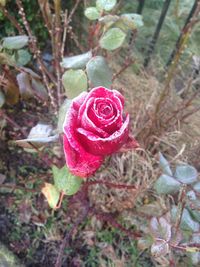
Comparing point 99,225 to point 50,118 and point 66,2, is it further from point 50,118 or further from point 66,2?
point 66,2

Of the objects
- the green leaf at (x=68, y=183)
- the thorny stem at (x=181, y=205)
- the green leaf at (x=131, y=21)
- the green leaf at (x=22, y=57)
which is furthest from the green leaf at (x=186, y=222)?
the green leaf at (x=22, y=57)

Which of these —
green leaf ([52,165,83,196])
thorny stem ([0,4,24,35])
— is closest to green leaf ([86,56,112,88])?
green leaf ([52,165,83,196])

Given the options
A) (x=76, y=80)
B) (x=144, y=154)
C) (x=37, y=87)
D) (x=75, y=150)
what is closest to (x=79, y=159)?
(x=75, y=150)

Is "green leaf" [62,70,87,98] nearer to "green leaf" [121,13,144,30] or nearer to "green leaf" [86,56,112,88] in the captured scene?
"green leaf" [86,56,112,88]

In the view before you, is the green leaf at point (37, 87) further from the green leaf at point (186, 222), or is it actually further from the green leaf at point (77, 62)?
the green leaf at point (186, 222)

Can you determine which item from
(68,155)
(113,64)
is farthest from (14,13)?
(68,155)

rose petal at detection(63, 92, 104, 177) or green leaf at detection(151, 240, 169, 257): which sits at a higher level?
rose petal at detection(63, 92, 104, 177)

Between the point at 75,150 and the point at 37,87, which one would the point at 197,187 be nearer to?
the point at 75,150
